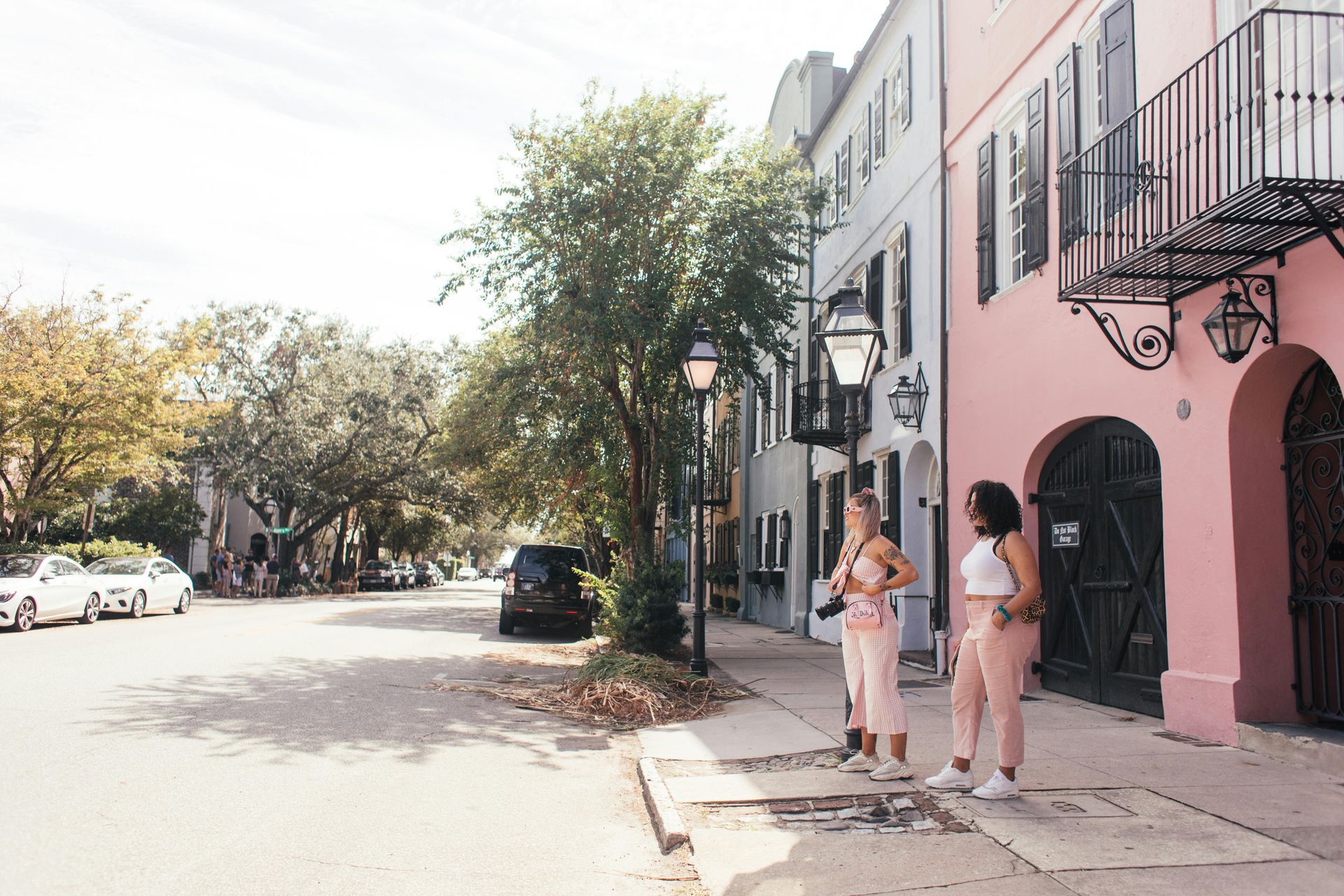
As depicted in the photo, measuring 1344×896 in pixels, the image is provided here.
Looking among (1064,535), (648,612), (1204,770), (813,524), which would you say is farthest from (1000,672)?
(813,524)

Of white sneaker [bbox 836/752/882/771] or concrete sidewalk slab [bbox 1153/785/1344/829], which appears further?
white sneaker [bbox 836/752/882/771]

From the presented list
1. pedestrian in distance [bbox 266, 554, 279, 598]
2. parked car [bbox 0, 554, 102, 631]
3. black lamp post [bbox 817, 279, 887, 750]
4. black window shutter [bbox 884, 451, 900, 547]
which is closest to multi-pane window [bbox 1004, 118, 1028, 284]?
black lamp post [bbox 817, 279, 887, 750]

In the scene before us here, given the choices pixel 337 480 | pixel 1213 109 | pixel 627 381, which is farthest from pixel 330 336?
pixel 1213 109

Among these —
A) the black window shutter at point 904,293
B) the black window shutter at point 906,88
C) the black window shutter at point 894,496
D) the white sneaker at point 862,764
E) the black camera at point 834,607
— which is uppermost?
the black window shutter at point 906,88

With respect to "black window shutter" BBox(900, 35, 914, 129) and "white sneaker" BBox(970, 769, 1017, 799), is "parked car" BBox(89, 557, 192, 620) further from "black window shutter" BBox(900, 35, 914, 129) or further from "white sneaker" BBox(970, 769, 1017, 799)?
"white sneaker" BBox(970, 769, 1017, 799)

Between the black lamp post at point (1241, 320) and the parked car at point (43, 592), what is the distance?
18479mm

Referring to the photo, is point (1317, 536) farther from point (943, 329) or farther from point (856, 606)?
point (943, 329)

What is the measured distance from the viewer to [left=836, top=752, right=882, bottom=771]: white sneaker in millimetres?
6668

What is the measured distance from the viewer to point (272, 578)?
128 ft

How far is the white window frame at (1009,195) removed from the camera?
11.3 meters

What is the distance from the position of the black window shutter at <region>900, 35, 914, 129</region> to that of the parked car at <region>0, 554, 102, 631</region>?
16.8 metres

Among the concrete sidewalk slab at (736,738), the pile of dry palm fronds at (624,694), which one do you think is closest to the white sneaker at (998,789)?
the concrete sidewalk slab at (736,738)

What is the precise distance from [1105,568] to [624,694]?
16.1 ft

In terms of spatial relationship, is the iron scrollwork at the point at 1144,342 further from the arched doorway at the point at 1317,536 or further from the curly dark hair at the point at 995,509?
the curly dark hair at the point at 995,509
